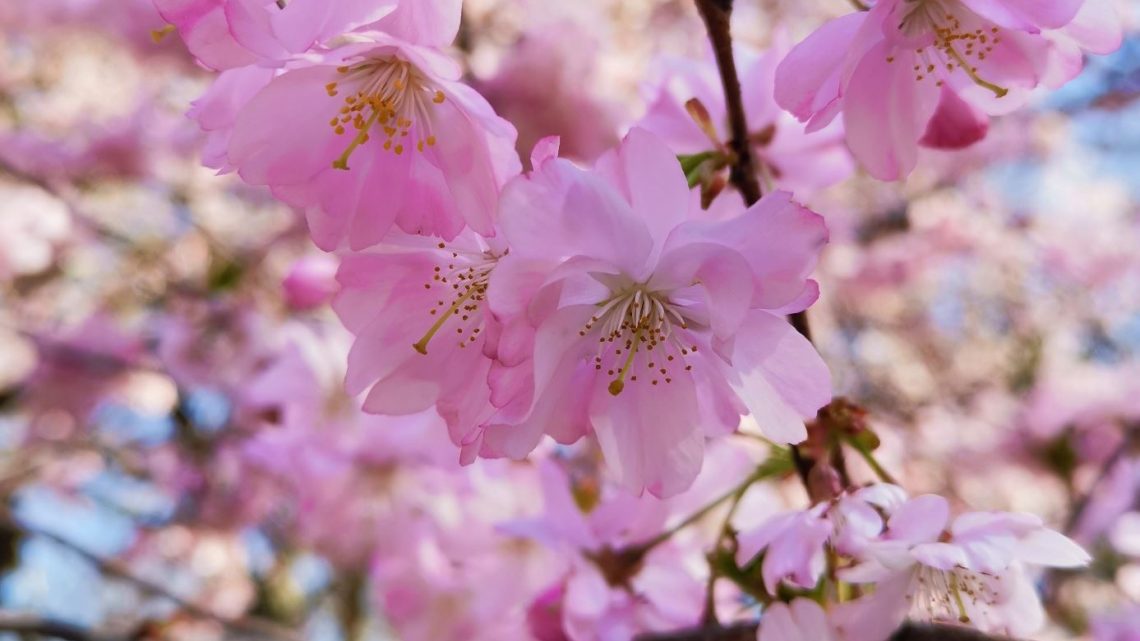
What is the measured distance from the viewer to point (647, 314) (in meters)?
0.67

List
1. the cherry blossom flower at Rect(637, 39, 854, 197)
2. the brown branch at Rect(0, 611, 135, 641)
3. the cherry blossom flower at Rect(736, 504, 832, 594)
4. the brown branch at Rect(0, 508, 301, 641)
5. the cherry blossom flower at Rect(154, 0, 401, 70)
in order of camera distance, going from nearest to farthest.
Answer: the cherry blossom flower at Rect(154, 0, 401, 70)
the cherry blossom flower at Rect(736, 504, 832, 594)
the cherry blossom flower at Rect(637, 39, 854, 197)
the brown branch at Rect(0, 611, 135, 641)
the brown branch at Rect(0, 508, 301, 641)

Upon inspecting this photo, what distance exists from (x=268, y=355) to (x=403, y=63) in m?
1.72

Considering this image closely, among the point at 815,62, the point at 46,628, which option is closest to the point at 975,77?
the point at 815,62

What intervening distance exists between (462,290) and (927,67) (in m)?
0.42

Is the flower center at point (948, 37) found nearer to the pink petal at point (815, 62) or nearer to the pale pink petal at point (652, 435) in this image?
the pink petal at point (815, 62)

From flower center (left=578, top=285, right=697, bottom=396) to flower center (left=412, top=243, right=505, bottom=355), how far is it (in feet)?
0.31

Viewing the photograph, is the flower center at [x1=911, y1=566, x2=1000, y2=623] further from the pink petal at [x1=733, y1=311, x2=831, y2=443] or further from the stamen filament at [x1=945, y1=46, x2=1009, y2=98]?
the stamen filament at [x1=945, y1=46, x2=1009, y2=98]

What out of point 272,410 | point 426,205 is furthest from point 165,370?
point 426,205

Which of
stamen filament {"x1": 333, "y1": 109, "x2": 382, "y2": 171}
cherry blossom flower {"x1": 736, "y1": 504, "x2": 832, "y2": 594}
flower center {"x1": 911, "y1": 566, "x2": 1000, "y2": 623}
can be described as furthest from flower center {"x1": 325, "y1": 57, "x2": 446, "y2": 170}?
flower center {"x1": 911, "y1": 566, "x2": 1000, "y2": 623}

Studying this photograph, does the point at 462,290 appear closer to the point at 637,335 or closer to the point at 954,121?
the point at 637,335

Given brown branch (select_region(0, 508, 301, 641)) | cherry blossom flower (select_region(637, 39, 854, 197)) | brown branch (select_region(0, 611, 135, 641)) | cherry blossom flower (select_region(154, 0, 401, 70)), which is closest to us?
cherry blossom flower (select_region(154, 0, 401, 70))

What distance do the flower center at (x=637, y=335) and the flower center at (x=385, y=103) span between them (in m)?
0.20

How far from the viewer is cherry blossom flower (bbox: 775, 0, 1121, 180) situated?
25.6 inches

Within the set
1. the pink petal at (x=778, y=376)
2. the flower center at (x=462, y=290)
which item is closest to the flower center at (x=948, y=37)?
the pink petal at (x=778, y=376)
